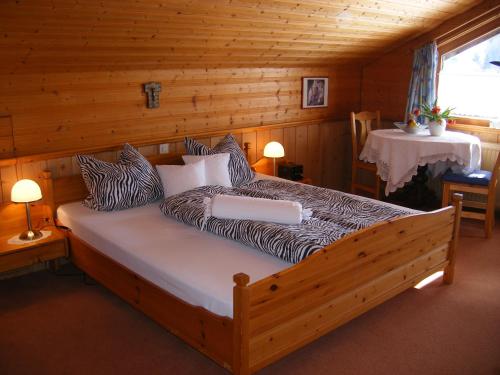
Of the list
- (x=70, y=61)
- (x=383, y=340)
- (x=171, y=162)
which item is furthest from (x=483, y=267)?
(x=70, y=61)

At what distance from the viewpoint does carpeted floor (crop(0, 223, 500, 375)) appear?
259 centimetres

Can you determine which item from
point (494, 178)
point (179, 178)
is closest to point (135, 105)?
point (179, 178)

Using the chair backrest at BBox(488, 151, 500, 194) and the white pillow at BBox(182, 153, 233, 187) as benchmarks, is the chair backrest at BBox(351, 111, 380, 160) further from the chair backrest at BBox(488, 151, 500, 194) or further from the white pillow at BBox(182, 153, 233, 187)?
the white pillow at BBox(182, 153, 233, 187)

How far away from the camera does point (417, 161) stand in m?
4.55

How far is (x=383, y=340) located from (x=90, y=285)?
196cm

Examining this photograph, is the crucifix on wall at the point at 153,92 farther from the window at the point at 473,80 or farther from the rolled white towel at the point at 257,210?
the window at the point at 473,80

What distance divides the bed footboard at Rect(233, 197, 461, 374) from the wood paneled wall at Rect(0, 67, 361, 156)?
2.15 meters

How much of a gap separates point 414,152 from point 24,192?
3.21 m

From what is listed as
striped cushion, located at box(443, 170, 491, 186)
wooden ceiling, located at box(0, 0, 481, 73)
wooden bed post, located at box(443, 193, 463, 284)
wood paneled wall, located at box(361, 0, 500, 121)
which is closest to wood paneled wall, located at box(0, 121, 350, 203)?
wood paneled wall, located at box(361, 0, 500, 121)

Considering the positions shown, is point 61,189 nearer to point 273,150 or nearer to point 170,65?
point 170,65

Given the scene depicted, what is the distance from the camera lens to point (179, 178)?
3.72 m

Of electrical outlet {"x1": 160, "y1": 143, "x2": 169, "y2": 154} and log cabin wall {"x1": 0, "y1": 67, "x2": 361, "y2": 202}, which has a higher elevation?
log cabin wall {"x1": 0, "y1": 67, "x2": 361, "y2": 202}

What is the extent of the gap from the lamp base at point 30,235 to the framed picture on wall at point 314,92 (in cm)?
302

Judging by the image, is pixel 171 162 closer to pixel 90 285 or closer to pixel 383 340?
pixel 90 285
